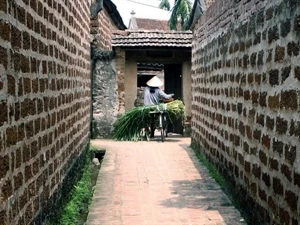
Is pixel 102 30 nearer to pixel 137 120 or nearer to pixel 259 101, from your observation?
pixel 137 120

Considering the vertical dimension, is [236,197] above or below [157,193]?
above

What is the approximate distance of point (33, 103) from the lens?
159 inches

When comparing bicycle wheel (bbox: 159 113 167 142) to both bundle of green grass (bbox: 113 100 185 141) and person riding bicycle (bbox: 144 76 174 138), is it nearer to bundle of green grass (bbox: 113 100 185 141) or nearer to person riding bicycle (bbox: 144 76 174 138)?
bundle of green grass (bbox: 113 100 185 141)

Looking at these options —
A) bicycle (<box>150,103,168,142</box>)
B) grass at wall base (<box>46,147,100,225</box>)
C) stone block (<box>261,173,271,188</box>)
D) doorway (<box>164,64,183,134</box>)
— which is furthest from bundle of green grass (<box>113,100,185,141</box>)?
stone block (<box>261,173,271,188</box>)

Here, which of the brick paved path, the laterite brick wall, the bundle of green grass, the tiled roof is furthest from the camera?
the tiled roof

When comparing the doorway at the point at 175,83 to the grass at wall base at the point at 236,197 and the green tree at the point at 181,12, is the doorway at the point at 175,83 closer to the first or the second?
the grass at wall base at the point at 236,197

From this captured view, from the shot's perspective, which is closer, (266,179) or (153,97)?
(266,179)

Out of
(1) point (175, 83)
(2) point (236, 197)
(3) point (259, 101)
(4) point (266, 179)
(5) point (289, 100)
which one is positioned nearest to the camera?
(5) point (289, 100)

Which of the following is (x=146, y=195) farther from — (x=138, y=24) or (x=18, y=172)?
(x=138, y=24)

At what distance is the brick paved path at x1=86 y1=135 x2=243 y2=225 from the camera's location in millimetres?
5621

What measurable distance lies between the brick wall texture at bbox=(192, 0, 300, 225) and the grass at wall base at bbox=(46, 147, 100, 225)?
191 centimetres

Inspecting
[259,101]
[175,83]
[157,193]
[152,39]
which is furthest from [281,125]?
[175,83]

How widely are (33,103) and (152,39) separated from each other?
10.9m

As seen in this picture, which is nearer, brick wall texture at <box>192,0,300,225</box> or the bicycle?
brick wall texture at <box>192,0,300,225</box>
